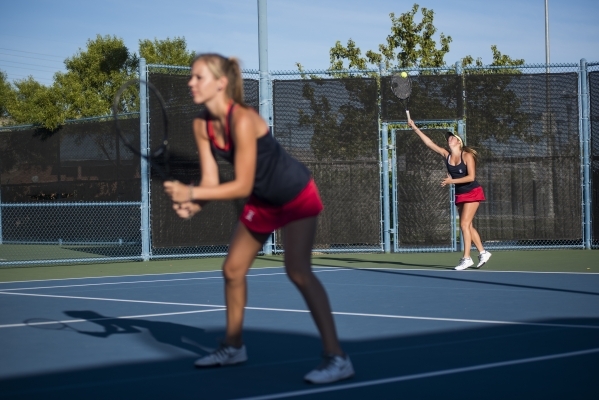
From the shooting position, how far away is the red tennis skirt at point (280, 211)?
4.49 m

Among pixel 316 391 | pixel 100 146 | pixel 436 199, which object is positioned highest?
pixel 100 146

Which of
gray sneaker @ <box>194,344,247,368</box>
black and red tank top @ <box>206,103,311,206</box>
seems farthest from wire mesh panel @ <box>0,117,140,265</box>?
black and red tank top @ <box>206,103,311,206</box>

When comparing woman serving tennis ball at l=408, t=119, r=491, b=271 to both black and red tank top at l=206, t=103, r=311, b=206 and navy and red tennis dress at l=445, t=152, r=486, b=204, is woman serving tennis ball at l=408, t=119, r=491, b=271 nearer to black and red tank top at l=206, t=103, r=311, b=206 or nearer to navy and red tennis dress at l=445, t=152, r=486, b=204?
navy and red tennis dress at l=445, t=152, r=486, b=204

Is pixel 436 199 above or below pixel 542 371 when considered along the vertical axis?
above

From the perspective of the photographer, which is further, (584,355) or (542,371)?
(584,355)

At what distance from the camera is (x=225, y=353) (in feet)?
16.0

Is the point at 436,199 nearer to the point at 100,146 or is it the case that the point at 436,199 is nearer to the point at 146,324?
the point at 100,146

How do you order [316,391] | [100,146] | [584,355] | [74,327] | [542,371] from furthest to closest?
[100,146] < [74,327] < [584,355] < [542,371] < [316,391]

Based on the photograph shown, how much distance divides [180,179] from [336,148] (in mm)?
2677

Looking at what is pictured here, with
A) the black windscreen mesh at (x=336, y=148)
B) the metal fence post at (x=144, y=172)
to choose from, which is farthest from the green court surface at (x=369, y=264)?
the black windscreen mesh at (x=336, y=148)

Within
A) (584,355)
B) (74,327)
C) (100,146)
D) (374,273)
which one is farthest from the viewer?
(100,146)

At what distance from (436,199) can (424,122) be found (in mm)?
1317

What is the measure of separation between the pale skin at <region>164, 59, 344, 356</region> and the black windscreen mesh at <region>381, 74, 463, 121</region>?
9839mm

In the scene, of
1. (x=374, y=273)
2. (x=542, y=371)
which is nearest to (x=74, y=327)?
(x=542, y=371)
